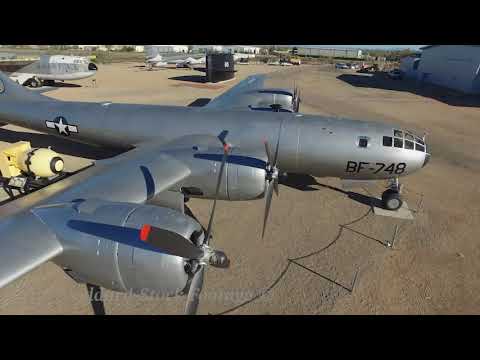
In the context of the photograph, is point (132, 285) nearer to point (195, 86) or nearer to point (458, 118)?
point (458, 118)

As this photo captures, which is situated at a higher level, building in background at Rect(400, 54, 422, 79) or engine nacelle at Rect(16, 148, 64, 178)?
building in background at Rect(400, 54, 422, 79)

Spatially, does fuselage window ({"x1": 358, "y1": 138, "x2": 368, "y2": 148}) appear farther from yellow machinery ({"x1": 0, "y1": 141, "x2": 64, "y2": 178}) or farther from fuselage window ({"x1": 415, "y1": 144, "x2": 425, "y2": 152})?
yellow machinery ({"x1": 0, "y1": 141, "x2": 64, "y2": 178})

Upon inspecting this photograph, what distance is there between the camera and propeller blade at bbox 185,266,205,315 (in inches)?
259

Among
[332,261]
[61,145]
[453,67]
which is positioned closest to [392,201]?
[332,261]

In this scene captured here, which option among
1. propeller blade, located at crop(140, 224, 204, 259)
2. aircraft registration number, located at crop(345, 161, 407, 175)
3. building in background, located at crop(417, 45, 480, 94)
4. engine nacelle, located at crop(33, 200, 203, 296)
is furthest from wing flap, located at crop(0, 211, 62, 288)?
building in background, located at crop(417, 45, 480, 94)

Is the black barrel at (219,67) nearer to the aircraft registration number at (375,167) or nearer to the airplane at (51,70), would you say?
the airplane at (51,70)

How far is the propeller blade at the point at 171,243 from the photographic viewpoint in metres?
6.20

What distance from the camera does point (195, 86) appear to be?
158 ft

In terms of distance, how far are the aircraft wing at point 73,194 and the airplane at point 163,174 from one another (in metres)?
0.03

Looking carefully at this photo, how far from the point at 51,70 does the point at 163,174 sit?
140 ft

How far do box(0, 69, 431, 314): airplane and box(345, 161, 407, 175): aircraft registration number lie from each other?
1.8 inches

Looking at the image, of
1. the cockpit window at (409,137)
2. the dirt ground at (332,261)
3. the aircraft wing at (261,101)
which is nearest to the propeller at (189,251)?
the dirt ground at (332,261)

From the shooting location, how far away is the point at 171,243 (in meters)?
6.33

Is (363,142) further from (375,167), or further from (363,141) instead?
(375,167)
